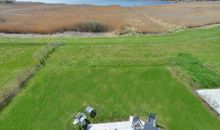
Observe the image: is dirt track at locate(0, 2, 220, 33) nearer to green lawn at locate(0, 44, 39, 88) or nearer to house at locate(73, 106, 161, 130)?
green lawn at locate(0, 44, 39, 88)

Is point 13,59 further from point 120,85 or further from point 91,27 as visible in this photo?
point 91,27

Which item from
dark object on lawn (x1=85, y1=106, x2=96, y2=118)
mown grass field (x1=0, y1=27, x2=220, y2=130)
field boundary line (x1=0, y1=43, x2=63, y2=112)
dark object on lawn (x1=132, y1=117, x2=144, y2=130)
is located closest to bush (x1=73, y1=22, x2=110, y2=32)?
mown grass field (x1=0, y1=27, x2=220, y2=130)

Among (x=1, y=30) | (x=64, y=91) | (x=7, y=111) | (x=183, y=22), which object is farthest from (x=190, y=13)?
(x=7, y=111)

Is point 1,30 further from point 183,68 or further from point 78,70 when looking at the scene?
point 183,68

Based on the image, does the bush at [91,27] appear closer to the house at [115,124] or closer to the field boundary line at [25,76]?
the field boundary line at [25,76]

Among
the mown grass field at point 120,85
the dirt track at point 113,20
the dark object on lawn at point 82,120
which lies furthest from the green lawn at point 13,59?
the dirt track at point 113,20

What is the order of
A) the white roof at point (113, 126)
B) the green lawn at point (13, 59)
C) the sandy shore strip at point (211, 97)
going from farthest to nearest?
the green lawn at point (13, 59) < the sandy shore strip at point (211, 97) < the white roof at point (113, 126)
